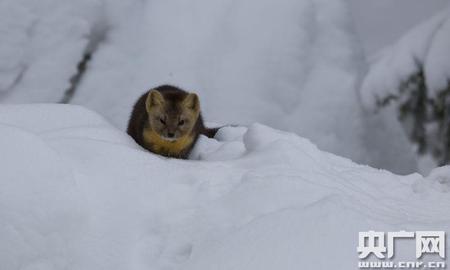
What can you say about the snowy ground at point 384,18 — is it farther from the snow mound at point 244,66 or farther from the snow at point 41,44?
the snow at point 41,44

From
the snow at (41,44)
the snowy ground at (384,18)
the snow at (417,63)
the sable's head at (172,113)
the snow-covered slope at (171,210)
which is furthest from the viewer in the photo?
the snowy ground at (384,18)

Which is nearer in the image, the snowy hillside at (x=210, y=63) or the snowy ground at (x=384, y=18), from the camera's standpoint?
the snowy hillside at (x=210, y=63)

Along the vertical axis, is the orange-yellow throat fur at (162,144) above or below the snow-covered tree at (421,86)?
below

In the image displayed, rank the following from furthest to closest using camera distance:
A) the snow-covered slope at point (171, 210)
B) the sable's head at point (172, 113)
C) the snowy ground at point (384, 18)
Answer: the snowy ground at point (384, 18) < the sable's head at point (172, 113) < the snow-covered slope at point (171, 210)

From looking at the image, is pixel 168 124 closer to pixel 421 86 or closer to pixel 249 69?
pixel 249 69

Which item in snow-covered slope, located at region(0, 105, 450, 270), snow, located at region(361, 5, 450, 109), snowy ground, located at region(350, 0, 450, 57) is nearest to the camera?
snow-covered slope, located at region(0, 105, 450, 270)

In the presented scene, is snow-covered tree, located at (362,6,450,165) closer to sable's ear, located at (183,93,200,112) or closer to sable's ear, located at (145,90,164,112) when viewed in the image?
sable's ear, located at (183,93,200,112)

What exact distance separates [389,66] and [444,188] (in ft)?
12.2

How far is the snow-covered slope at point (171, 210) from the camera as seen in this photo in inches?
91.4

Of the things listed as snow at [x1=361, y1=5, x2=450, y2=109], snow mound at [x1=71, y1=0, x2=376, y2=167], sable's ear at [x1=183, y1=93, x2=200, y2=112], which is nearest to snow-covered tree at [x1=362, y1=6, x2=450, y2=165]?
snow at [x1=361, y1=5, x2=450, y2=109]

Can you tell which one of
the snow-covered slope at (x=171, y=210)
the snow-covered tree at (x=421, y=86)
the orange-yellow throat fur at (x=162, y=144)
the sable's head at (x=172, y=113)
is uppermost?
the snow-covered tree at (x=421, y=86)

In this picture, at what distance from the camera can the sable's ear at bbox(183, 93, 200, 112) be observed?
429 cm

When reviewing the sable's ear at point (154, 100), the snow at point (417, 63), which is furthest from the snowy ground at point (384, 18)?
the sable's ear at point (154, 100)

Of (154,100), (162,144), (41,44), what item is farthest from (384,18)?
(162,144)
